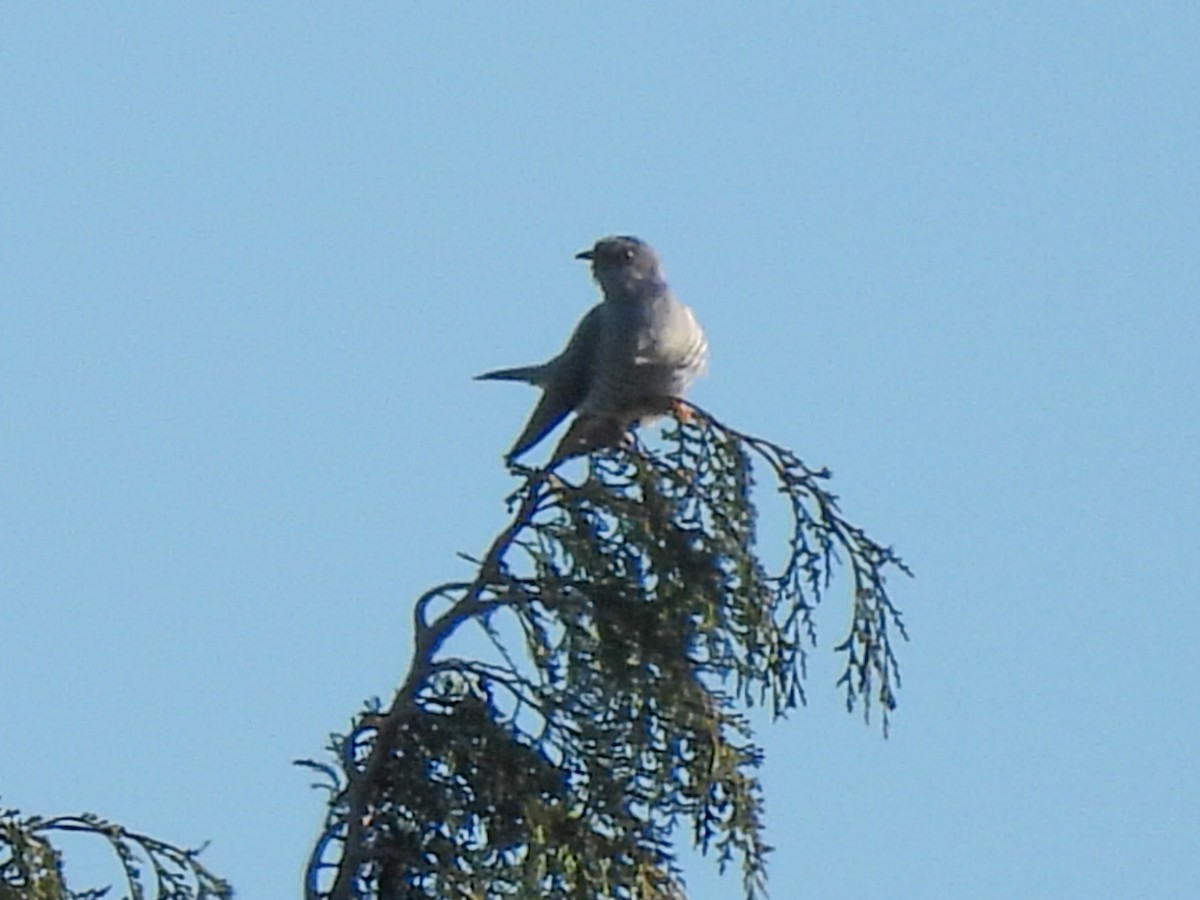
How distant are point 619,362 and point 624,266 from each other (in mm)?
698

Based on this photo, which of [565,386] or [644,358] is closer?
[644,358]

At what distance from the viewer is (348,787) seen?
554cm

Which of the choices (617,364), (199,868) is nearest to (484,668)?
(199,868)

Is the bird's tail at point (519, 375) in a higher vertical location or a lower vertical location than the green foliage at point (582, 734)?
higher

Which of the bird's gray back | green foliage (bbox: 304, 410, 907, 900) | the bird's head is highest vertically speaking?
the bird's head

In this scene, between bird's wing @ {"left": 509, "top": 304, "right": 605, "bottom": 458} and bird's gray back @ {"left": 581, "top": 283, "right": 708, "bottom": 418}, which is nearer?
bird's gray back @ {"left": 581, "top": 283, "right": 708, "bottom": 418}

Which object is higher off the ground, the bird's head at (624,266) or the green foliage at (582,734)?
the bird's head at (624,266)

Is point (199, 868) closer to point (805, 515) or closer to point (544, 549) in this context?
point (544, 549)

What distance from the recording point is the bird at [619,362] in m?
7.83

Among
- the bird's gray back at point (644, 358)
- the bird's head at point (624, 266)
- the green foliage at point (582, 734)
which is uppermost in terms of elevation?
the bird's head at point (624, 266)

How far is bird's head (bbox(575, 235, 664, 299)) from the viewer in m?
8.43

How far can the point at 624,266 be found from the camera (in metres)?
8.52

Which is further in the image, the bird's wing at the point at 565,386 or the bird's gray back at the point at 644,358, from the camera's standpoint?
the bird's wing at the point at 565,386

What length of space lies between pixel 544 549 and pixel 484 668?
35 cm
